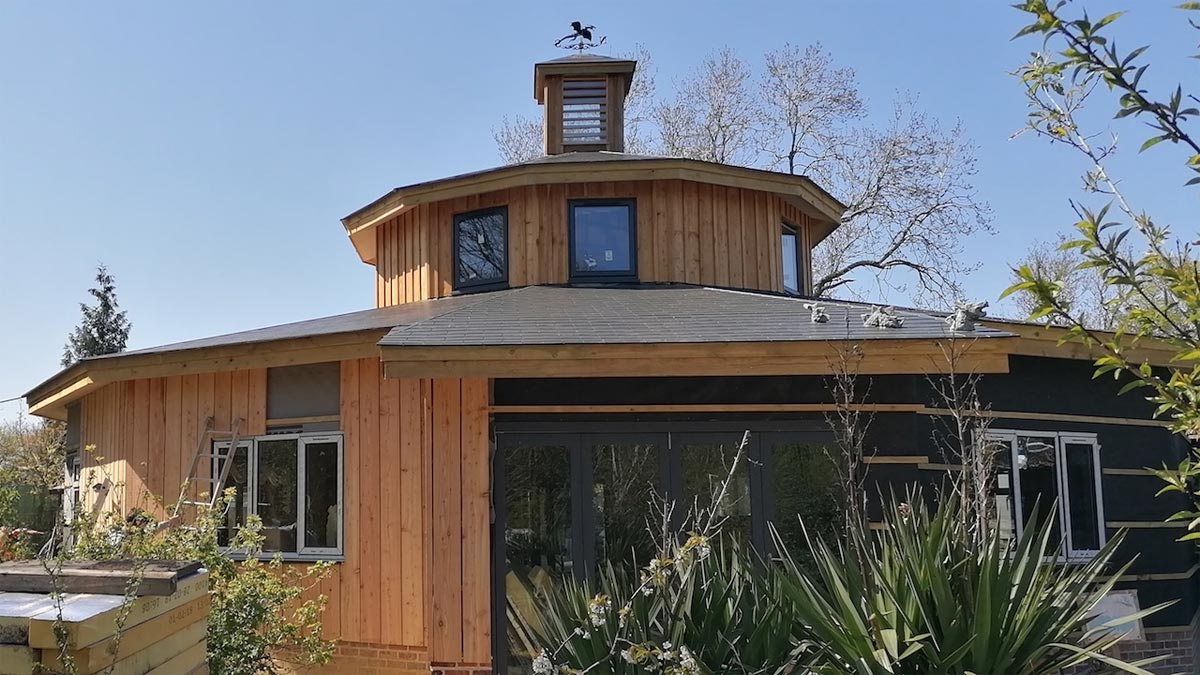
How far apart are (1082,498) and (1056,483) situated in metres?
0.37

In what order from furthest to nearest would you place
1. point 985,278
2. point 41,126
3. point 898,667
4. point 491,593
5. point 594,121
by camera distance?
point 985,278, point 594,121, point 41,126, point 491,593, point 898,667

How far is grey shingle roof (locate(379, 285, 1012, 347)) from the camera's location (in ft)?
22.2

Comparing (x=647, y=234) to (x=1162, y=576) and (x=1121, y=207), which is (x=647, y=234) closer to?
(x=1162, y=576)

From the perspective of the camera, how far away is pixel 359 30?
472 inches

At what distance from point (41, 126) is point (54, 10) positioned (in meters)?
3.12

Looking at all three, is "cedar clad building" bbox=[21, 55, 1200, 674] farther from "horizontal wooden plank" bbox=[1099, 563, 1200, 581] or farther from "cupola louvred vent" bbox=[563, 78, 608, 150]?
"cupola louvred vent" bbox=[563, 78, 608, 150]

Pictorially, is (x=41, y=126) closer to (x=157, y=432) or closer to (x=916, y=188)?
(x=157, y=432)

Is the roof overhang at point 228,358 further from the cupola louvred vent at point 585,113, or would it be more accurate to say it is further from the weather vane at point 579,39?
the weather vane at point 579,39

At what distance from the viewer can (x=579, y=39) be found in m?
14.4

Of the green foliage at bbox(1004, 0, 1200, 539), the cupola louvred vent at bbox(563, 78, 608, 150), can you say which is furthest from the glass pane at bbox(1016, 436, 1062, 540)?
the cupola louvred vent at bbox(563, 78, 608, 150)

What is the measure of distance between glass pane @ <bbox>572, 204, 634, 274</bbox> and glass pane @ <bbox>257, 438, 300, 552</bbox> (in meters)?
3.94

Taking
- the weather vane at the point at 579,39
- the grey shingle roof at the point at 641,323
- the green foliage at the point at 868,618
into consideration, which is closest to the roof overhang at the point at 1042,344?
the grey shingle roof at the point at 641,323

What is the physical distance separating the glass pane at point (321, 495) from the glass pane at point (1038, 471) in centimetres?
642

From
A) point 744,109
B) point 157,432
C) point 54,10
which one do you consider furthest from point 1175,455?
point 744,109
